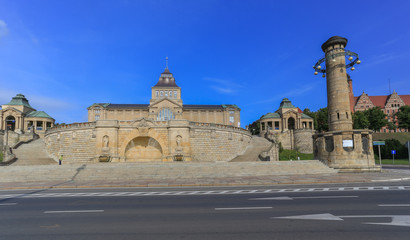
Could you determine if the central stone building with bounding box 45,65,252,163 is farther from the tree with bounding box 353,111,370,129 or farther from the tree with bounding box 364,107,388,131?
the tree with bounding box 364,107,388,131

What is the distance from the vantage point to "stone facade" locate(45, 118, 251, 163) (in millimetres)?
35844

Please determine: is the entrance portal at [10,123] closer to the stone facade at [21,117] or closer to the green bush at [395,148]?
the stone facade at [21,117]

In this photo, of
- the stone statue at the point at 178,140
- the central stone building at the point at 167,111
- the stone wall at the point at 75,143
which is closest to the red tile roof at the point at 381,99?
the central stone building at the point at 167,111

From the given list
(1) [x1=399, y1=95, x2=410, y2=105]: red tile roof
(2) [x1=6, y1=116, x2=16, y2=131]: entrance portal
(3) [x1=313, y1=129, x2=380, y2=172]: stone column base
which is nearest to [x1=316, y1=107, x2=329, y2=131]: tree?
(1) [x1=399, y1=95, x2=410, y2=105]: red tile roof

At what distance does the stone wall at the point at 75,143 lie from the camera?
3759 centimetres

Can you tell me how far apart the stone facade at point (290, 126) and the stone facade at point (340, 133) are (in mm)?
33051

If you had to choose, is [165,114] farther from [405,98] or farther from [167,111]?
[405,98]

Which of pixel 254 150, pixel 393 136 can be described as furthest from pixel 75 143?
pixel 393 136

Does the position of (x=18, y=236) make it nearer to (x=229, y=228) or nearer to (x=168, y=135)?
(x=229, y=228)

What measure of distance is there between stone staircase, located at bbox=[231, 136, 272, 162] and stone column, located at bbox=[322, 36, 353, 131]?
15.7 metres

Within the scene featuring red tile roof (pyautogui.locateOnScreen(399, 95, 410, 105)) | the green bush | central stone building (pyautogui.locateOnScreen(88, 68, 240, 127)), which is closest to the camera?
the green bush

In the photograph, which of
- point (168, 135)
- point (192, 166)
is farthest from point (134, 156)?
point (192, 166)

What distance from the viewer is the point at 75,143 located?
126 feet

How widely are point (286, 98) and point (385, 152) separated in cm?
2693
